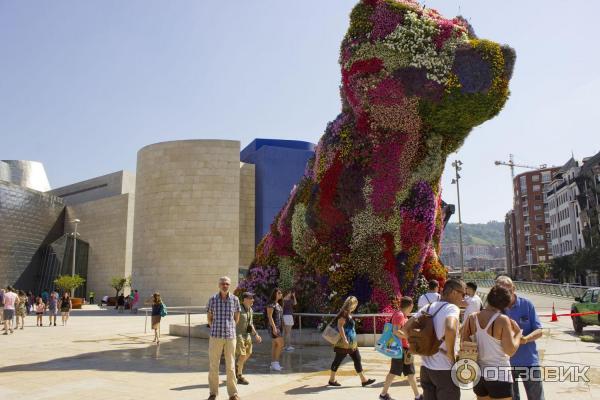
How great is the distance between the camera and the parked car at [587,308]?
14.5 metres

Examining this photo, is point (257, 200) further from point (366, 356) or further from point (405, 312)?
point (405, 312)

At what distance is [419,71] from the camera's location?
10.8 m

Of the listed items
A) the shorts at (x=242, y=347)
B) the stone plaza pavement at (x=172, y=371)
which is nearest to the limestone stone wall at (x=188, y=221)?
the stone plaza pavement at (x=172, y=371)

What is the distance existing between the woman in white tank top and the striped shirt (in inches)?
142

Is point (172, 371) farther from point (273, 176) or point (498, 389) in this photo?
point (273, 176)

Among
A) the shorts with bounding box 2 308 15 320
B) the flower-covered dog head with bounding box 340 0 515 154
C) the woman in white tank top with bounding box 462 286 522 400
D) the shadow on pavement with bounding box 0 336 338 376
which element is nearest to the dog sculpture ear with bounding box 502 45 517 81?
the flower-covered dog head with bounding box 340 0 515 154

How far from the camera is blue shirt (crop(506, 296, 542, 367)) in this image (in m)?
4.61

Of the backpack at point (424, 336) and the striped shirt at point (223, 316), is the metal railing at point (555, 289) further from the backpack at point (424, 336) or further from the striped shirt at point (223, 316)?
the backpack at point (424, 336)

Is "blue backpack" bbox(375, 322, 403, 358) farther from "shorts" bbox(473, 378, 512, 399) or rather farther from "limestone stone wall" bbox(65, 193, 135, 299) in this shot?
"limestone stone wall" bbox(65, 193, 135, 299)

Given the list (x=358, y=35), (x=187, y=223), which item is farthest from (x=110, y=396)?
(x=187, y=223)

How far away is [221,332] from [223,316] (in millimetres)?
216

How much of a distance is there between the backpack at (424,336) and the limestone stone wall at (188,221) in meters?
31.6

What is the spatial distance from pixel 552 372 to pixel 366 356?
361cm

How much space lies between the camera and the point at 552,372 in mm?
7883
